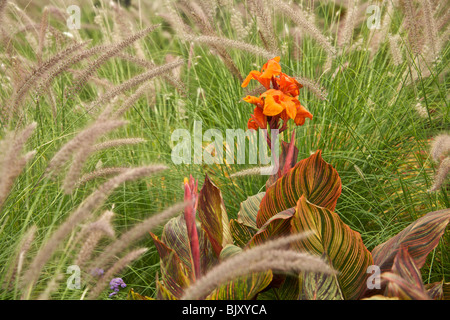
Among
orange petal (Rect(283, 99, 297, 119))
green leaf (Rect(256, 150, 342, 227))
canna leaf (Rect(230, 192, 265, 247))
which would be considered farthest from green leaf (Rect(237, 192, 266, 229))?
orange petal (Rect(283, 99, 297, 119))

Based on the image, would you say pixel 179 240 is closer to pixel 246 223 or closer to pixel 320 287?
pixel 246 223

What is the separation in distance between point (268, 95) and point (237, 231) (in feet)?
1.51

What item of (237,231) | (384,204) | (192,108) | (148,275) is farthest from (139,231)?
(192,108)

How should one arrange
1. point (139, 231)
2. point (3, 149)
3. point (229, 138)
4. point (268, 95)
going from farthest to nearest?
point (229, 138) → point (268, 95) → point (3, 149) → point (139, 231)

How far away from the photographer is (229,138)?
2088 millimetres

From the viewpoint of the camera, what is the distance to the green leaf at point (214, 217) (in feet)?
4.42

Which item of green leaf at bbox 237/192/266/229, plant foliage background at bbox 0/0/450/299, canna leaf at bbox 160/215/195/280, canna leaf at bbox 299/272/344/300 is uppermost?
plant foliage background at bbox 0/0/450/299

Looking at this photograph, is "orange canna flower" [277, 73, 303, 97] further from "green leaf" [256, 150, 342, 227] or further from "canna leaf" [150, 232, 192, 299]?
"canna leaf" [150, 232, 192, 299]

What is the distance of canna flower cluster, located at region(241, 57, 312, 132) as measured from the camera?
131 cm

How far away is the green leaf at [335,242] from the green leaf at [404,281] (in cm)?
12

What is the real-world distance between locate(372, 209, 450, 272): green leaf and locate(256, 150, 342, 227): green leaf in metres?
0.24

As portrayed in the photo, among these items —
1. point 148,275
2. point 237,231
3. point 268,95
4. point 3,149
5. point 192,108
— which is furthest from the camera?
point 192,108

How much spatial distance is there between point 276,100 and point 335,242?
18.3 inches
